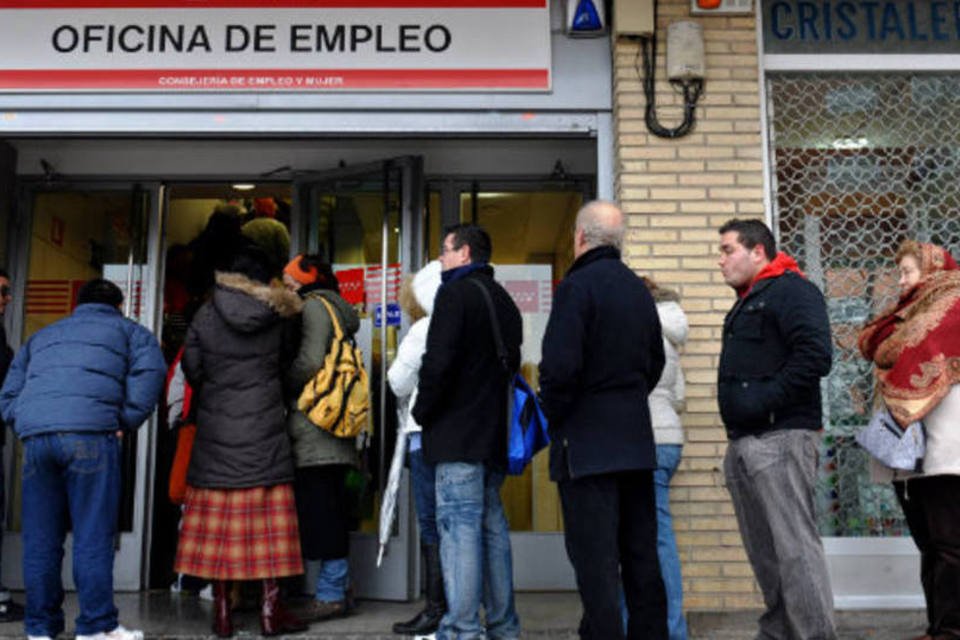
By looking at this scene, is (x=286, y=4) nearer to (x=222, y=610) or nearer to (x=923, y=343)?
(x=222, y=610)

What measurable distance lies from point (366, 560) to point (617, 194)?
2.59 m

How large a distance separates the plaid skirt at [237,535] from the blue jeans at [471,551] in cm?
104

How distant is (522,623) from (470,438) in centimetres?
159

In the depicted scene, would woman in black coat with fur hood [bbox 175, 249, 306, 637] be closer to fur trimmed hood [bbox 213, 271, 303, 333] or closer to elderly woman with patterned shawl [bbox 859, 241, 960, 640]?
fur trimmed hood [bbox 213, 271, 303, 333]

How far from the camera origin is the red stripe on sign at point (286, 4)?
18.3ft

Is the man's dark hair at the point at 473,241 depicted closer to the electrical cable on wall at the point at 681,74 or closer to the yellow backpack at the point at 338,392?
the yellow backpack at the point at 338,392

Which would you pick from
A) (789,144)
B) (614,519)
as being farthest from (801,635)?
(789,144)

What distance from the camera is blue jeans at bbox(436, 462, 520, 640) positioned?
13.5ft

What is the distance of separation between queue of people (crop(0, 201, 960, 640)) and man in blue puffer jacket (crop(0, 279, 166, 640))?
10 mm

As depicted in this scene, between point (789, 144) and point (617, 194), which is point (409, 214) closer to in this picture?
point (617, 194)

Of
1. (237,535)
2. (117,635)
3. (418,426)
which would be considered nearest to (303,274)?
(418,426)

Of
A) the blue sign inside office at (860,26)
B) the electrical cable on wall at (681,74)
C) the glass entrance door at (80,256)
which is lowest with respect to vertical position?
A: the glass entrance door at (80,256)

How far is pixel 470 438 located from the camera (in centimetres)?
414

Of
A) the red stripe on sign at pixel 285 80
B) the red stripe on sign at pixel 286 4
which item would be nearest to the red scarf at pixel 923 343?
the red stripe on sign at pixel 285 80
